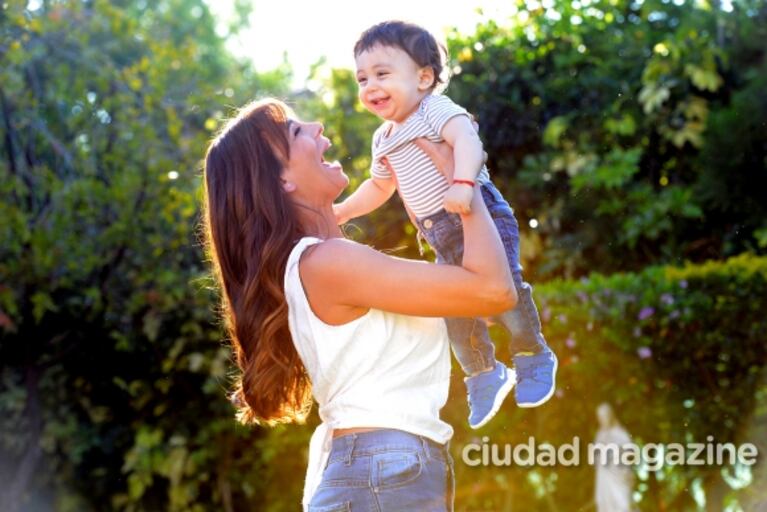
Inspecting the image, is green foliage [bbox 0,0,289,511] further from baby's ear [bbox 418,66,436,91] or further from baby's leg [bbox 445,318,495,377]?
baby's ear [bbox 418,66,436,91]

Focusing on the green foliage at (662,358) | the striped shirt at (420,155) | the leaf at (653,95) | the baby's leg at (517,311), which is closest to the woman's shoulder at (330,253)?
the striped shirt at (420,155)

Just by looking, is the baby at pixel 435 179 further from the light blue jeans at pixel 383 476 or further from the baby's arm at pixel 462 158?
the light blue jeans at pixel 383 476

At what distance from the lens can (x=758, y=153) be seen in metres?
6.92

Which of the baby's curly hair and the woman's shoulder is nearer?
the woman's shoulder

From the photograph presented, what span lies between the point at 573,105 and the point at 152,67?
2.38 meters

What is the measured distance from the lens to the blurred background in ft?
18.9

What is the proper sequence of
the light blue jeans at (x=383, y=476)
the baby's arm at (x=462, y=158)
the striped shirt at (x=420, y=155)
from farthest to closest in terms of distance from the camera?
the striped shirt at (x=420, y=155) → the baby's arm at (x=462, y=158) → the light blue jeans at (x=383, y=476)

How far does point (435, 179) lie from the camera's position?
275 centimetres

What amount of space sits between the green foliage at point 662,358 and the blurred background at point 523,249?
0.03 ft

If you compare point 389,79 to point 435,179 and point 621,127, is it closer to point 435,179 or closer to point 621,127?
point 435,179

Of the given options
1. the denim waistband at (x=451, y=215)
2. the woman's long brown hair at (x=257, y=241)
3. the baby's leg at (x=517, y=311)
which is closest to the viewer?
the woman's long brown hair at (x=257, y=241)

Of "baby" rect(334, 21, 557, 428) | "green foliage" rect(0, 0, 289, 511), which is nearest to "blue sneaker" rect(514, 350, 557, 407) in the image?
"baby" rect(334, 21, 557, 428)

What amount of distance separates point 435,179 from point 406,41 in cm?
30

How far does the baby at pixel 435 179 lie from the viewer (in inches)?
106
